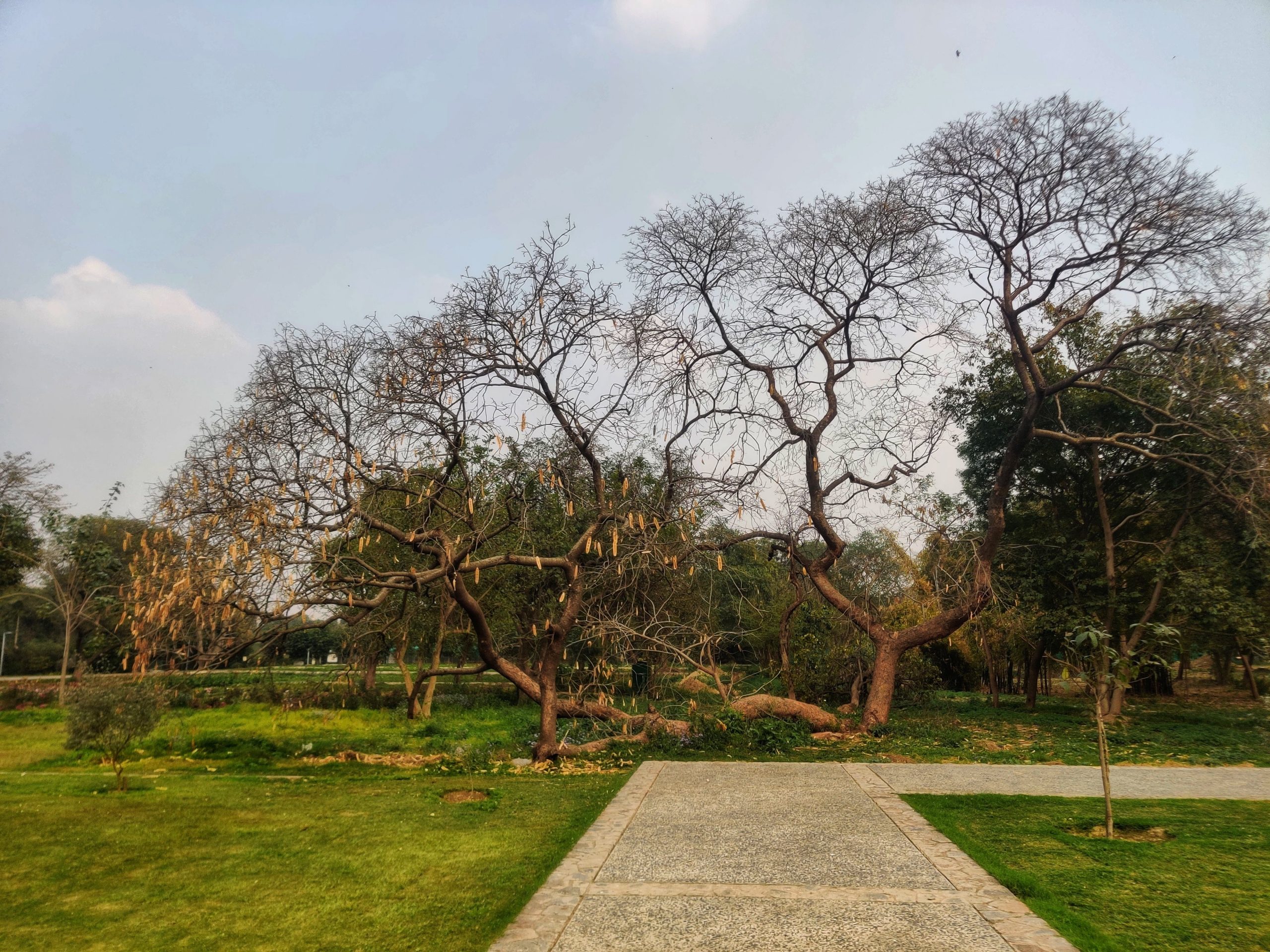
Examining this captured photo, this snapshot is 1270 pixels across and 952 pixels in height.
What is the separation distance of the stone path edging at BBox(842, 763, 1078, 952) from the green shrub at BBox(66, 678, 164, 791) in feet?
29.5

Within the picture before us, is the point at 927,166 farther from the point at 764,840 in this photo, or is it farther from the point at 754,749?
the point at 764,840

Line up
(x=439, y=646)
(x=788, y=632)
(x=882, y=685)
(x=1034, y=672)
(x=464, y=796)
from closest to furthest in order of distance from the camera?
(x=464, y=796), (x=882, y=685), (x=439, y=646), (x=788, y=632), (x=1034, y=672)

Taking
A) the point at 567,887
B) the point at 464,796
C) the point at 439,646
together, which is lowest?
the point at 464,796

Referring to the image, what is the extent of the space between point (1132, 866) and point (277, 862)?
659 centimetres

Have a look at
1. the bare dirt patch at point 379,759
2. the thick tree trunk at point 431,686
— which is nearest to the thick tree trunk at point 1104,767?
the bare dirt patch at point 379,759

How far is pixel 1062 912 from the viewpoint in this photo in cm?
478

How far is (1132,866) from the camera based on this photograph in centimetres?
582

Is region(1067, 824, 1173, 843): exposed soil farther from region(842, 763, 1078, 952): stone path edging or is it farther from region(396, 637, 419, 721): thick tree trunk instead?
region(396, 637, 419, 721): thick tree trunk

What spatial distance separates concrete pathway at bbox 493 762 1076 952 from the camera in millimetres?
4430

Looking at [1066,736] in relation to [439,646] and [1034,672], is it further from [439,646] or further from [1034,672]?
[439,646]

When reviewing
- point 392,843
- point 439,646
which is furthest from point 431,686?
point 392,843

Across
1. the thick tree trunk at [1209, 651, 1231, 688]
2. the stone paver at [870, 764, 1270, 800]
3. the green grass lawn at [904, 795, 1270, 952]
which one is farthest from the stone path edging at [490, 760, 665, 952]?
the thick tree trunk at [1209, 651, 1231, 688]

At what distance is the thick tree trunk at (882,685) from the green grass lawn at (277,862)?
6.72 m

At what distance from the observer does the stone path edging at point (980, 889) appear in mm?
4359
